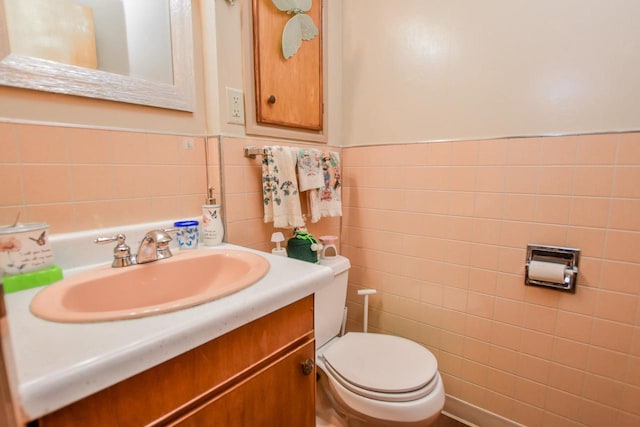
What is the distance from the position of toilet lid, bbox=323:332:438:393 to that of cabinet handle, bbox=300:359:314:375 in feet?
0.99

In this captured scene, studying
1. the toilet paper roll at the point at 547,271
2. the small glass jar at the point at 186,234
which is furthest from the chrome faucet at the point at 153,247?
the toilet paper roll at the point at 547,271

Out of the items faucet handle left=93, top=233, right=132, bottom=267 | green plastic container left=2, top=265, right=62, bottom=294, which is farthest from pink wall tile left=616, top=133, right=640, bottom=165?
green plastic container left=2, top=265, right=62, bottom=294

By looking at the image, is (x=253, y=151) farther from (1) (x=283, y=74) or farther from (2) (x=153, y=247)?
(2) (x=153, y=247)

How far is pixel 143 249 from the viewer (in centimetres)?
80

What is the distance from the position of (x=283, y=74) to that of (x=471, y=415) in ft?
5.35

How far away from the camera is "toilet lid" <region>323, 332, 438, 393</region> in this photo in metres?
0.98

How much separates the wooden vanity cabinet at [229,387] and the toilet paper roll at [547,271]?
0.84 meters

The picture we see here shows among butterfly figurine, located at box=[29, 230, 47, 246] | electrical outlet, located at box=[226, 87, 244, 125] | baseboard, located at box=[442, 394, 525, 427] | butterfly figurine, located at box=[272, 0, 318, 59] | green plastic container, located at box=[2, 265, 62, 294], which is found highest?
butterfly figurine, located at box=[272, 0, 318, 59]

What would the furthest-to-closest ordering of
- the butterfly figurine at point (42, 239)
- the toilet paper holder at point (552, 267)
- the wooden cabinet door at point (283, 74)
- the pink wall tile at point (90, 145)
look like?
the wooden cabinet door at point (283, 74) < the toilet paper holder at point (552, 267) < the pink wall tile at point (90, 145) < the butterfly figurine at point (42, 239)

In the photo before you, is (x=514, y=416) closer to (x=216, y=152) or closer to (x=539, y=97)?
(x=539, y=97)

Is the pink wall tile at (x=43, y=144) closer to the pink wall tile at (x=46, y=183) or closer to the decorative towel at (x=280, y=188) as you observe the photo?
the pink wall tile at (x=46, y=183)

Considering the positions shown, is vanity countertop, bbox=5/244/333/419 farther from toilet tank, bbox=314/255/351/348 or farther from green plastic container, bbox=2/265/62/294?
toilet tank, bbox=314/255/351/348

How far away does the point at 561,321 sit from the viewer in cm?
109

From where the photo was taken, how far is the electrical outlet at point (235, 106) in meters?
1.07
